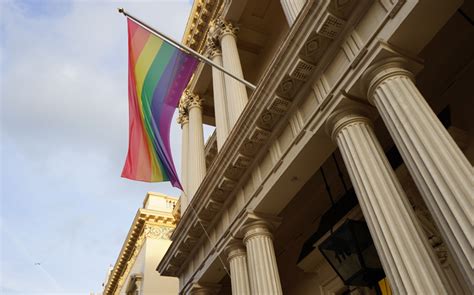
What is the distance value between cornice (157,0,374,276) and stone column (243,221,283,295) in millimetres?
1372

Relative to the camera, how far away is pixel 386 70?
232 inches

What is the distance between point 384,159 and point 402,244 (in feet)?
4.86

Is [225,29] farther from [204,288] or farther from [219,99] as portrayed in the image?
[204,288]

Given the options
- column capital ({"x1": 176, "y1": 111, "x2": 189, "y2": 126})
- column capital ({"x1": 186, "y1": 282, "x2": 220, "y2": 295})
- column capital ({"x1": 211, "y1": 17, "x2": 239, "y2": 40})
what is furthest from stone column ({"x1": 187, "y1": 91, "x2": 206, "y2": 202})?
column capital ({"x1": 186, "y1": 282, "x2": 220, "y2": 295})

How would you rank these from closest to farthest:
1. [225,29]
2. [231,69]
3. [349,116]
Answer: [349,116] → [231,69] → [225,29]

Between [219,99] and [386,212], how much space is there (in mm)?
9333

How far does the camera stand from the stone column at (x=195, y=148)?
14024mm

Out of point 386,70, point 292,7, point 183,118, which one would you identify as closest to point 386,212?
point 386,70

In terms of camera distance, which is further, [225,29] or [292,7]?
[225,29]

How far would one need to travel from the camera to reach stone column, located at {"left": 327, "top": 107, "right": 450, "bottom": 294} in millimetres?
4758

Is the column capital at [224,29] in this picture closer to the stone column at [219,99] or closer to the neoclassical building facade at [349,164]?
the stone column at [219,99]

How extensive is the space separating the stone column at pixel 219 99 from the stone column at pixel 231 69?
0.43 m

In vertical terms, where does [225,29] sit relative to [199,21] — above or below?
below

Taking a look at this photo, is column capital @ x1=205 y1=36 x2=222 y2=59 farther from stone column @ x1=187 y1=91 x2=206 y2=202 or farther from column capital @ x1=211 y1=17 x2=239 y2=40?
stone column @ x1=187 y1=91 x2=206 y2=202
